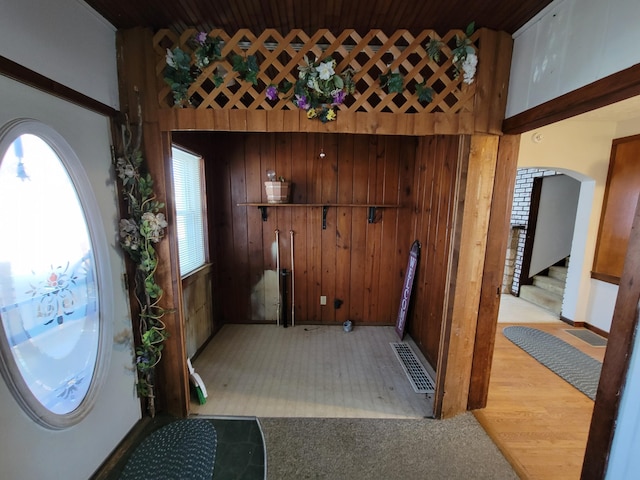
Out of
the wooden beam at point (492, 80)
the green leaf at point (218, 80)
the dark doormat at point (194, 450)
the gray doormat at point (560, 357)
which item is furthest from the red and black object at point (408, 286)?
the green leaf at point (218, 80)

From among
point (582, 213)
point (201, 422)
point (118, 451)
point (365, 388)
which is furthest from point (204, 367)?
point (582, 213)

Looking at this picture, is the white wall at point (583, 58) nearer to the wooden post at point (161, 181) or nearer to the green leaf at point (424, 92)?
the green leaf at point (424, 92)

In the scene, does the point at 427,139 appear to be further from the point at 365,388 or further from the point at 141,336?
the point at 141,336

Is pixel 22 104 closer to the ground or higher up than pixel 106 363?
higher up

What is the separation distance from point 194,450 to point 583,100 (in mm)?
2740

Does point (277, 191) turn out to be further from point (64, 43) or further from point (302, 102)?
point (64, 43)

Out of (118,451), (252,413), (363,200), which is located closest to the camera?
(118,451)

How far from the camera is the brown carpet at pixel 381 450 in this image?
1.52m

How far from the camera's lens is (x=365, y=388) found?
223 cm

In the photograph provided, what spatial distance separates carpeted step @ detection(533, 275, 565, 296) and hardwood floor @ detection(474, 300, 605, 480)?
1.73 metres

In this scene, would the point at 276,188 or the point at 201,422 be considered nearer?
the point at 201,422

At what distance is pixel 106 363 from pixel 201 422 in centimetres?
77

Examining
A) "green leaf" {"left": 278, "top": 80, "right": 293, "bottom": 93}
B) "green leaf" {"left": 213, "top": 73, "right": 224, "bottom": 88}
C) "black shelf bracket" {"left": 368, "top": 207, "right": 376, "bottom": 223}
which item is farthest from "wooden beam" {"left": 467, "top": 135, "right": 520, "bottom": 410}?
"green leaf" {"left": 213, "top": 73, "right": 224, "bottom": 88}

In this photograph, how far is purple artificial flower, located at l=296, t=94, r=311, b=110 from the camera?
1548 millimetres
